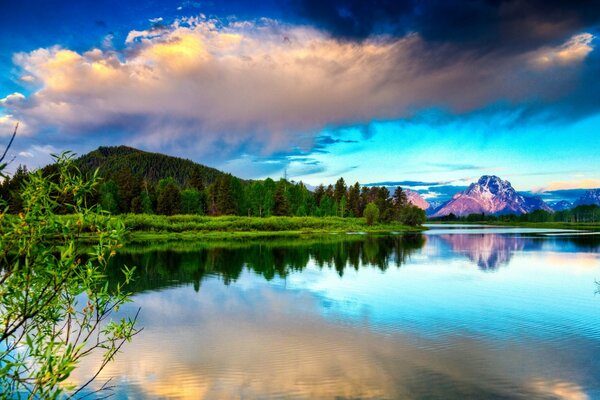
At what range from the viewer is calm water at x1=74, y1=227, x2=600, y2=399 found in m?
14.8

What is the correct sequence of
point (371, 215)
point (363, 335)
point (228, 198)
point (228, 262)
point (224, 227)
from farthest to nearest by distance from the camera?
point (371, 215) → point (228, 198) → point (224, 227) → point (228, 262) → point (363, 335)

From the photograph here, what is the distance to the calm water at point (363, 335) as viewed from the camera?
48.6 ft

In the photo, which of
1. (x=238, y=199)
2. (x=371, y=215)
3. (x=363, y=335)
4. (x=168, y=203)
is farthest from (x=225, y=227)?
(x=363, y=335)

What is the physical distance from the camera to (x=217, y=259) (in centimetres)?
→ 5203

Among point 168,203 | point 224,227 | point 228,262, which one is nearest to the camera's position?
point 228,262

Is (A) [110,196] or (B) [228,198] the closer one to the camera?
(A) [110,196]

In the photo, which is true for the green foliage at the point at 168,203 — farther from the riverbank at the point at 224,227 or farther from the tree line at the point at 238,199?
the riverbank at the point at 224,227

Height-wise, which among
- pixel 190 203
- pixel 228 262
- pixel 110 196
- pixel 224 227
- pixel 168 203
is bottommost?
pixel 228 262

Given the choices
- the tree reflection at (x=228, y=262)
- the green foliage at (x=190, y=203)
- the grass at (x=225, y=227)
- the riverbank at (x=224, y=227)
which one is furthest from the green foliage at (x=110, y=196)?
the tree reflection at (x=228, y=262)

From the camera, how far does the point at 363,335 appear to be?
20.8 meters

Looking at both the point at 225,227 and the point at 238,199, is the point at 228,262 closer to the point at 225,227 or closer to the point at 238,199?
the point at 225,227

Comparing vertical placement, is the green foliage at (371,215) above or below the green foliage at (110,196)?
below

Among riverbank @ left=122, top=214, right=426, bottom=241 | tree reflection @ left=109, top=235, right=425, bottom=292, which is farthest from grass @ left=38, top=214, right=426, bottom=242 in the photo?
tree reflection @ left=109, top=235, right=425, bottom=292

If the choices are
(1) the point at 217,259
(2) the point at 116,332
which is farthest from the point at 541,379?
(1) the point at 217,259
